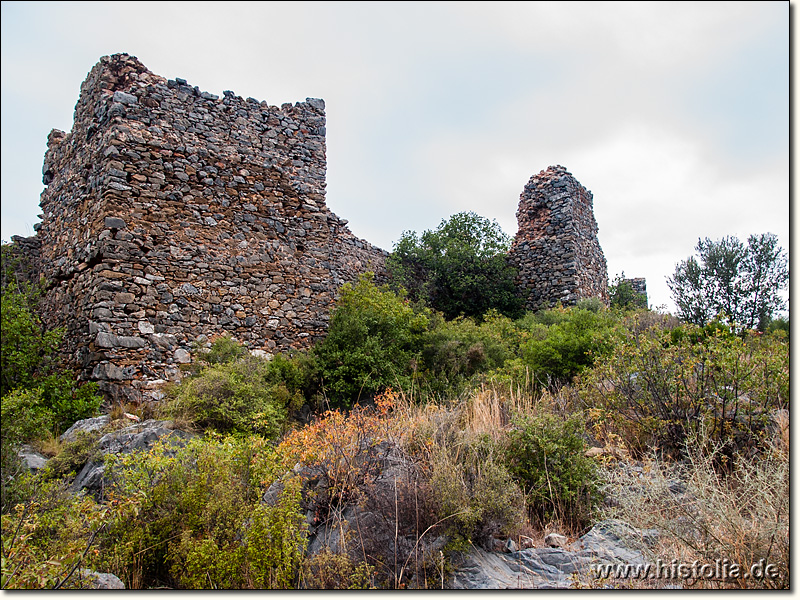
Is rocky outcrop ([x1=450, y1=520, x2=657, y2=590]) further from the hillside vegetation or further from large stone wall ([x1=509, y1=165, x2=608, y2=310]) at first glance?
large stone wall ([x1=509, y1=165, x2=608, y2=310])

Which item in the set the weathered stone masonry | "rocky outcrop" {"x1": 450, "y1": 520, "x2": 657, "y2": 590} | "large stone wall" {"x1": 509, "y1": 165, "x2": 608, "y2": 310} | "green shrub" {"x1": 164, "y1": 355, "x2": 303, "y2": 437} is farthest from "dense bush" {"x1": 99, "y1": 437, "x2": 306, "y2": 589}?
"large stone wall" {"x1": 509, "y1": 165, "x2": 608, "y2": 310}

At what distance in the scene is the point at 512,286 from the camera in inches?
615

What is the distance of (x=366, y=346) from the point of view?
9.19 metres

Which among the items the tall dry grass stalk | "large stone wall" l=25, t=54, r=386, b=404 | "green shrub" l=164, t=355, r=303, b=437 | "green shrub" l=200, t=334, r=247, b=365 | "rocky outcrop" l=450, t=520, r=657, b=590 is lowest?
"rocky outcrop" l=450, t=520, r=657, b=590

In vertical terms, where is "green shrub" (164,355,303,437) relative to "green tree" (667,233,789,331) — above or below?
below

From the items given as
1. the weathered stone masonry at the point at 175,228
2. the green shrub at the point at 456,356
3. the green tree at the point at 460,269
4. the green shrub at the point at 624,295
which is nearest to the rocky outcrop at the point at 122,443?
the weathered stone masonry at the point at 175,228

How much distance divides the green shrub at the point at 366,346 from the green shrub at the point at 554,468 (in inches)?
127

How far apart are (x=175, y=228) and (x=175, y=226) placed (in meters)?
0.04

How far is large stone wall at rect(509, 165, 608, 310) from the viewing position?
1521 cm

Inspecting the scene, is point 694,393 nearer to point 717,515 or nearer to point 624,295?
point 717,515

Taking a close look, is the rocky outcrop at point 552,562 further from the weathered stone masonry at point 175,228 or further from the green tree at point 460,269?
the green tree at point 460,269

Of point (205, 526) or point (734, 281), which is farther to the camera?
point (734, 281)

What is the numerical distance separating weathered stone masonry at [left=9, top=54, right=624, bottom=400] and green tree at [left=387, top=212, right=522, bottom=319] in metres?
3.45

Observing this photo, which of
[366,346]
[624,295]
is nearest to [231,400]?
[366,346]
